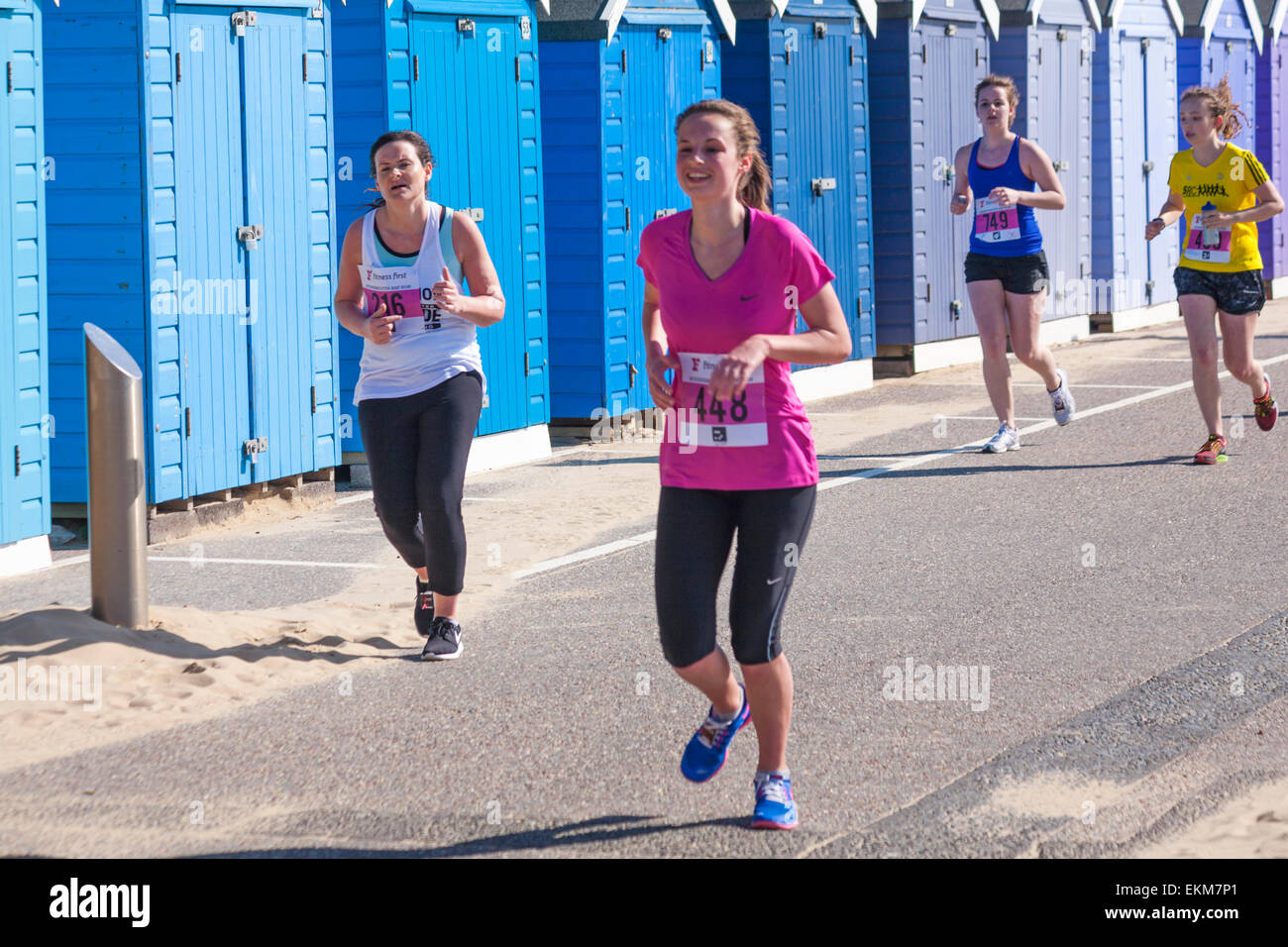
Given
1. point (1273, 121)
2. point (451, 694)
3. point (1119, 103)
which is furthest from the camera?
point (1273, 121)

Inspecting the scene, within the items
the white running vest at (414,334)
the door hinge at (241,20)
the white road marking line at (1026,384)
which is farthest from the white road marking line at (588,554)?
the white road marking line at (1026,384)

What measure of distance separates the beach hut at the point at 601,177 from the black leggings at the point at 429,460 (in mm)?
5936

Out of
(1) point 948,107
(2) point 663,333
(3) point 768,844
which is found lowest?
(3) point 768,844

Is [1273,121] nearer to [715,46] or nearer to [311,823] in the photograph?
[715,46]

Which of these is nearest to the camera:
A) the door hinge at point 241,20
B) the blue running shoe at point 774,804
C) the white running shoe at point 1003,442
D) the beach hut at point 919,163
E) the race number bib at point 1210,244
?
the blue running shoe at point 774,804

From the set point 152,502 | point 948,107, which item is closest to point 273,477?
point 152,502

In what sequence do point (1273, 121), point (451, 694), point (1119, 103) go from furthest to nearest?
point (1273, 121) < point (1119, 103) < point (451, 694)

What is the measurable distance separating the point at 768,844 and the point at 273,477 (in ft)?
19.4

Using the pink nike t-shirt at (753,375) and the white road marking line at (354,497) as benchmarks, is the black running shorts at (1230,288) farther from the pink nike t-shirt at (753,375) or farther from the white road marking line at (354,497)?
the pink nike t-shirt at (753,375)

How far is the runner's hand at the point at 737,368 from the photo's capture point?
14.4 ft

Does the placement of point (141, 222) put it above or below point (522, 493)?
above

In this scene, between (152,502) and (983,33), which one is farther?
(983,33)

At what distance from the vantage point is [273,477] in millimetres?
10039
